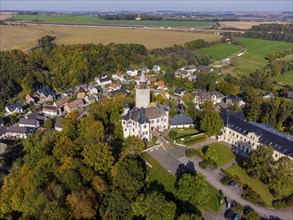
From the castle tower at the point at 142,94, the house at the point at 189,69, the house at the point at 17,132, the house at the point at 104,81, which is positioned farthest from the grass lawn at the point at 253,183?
the house at the point at 189,69

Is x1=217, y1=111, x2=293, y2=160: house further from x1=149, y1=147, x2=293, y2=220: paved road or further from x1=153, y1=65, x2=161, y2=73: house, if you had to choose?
x1=153, y1=65, x2=161, y2=73: house

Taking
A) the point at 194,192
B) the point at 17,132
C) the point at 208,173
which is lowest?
the point at 17,132

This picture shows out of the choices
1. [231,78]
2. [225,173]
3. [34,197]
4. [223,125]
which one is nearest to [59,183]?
[34,197]

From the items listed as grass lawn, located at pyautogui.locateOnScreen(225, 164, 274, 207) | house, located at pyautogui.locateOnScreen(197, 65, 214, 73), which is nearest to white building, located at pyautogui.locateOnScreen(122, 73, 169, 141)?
grass lawn, located at pyautogui.locateOnScreen(225, 164, 274, 207)

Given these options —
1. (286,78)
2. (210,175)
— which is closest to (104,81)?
(210,175)

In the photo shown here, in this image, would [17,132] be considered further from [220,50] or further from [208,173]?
[220,50]
